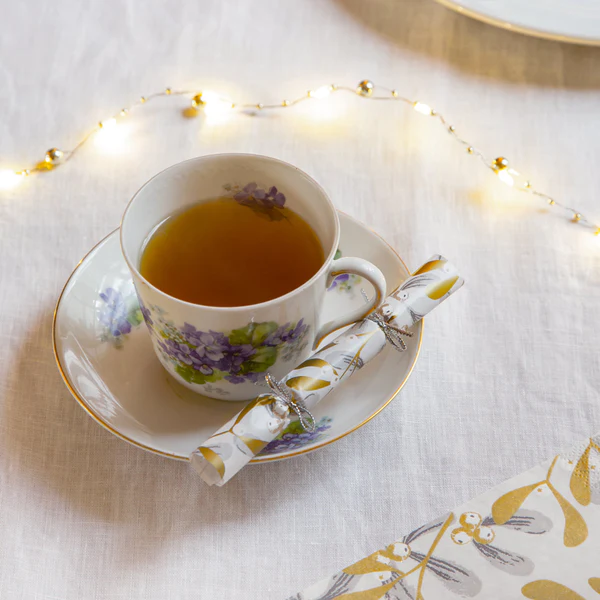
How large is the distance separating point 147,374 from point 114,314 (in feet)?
0.25

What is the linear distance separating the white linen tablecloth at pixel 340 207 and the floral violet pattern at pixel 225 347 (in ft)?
0.29

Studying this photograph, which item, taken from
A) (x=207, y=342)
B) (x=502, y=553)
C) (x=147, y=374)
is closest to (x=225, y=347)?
(x=207, y=342)

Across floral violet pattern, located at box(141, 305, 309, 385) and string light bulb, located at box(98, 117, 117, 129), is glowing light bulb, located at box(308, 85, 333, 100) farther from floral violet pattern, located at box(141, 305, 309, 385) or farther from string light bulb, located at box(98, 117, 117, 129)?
floral violet pattern, located at box(141, 305, 309, 385)

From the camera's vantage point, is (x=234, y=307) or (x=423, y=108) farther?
(x=423, y=108)

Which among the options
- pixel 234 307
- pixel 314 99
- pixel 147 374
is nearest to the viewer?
pixel 234 307

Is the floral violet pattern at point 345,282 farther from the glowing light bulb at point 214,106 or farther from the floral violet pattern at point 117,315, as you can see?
the glowing light bulb at point 214,106

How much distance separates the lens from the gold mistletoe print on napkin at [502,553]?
546mm

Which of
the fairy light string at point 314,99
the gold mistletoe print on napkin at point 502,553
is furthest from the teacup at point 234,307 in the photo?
the fairy light string at point 314,99

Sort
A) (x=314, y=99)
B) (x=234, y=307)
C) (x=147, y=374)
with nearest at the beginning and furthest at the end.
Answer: (x=234, y=307), (x=147, y=374), (x=314, y=99)

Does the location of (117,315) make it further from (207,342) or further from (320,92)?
(320,92)

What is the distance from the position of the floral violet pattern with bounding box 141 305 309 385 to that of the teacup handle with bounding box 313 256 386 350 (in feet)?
0.12

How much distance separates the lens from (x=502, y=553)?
564mm

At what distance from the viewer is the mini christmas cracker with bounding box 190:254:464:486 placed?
529 millimetres

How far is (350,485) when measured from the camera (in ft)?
1.98
